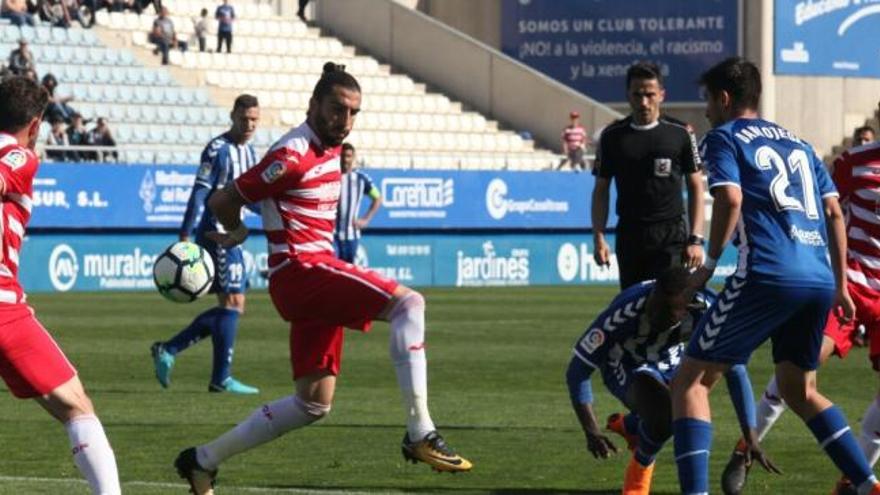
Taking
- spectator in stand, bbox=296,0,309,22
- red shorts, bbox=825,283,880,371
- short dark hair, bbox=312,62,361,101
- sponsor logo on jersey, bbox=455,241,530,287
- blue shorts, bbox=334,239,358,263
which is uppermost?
short dark hair, bbox=312,62,361,101

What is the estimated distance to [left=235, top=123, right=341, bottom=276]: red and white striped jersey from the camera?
9.32 m

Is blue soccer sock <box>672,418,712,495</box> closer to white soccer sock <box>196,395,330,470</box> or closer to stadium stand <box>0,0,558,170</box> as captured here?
white soccer sock <box>196,395,330,470</box>

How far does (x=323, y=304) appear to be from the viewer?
930 centimetres

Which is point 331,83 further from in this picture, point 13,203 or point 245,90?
point 245,90

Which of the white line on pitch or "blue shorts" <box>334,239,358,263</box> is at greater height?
the white line on pitch

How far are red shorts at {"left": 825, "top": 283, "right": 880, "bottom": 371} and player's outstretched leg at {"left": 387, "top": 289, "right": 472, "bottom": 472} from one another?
84.2 inches

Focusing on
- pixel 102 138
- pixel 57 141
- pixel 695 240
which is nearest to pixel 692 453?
pixel 695 240

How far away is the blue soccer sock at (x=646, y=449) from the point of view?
9.42 metres

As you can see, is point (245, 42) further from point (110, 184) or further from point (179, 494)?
point (179, 494)

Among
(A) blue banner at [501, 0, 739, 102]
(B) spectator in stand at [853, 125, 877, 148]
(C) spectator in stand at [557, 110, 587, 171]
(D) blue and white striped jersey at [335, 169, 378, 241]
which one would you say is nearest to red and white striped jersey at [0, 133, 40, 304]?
(B) spectator in stand at [853, 125, 877, 148]

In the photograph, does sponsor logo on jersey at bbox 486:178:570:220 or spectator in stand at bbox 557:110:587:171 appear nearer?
sponsor logo on jersey at bbox 486:178:570:220

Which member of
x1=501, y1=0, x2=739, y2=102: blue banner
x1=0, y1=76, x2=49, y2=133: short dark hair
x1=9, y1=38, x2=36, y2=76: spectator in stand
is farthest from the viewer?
x1=501, y1=0, x2=739, y2=102: blue banner

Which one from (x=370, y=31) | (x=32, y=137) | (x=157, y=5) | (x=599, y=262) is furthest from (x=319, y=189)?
(x=370, y=31)

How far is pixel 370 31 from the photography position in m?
48.2
